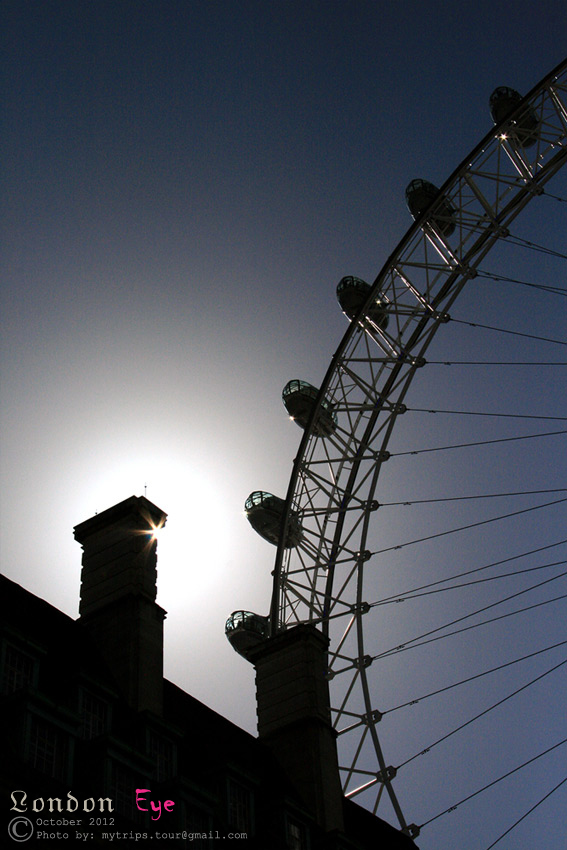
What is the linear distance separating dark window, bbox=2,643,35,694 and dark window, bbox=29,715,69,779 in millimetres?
872

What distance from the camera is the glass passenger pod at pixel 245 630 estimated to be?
119 ft

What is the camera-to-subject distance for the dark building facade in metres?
16.9

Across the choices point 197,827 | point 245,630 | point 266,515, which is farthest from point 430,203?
point 197,827

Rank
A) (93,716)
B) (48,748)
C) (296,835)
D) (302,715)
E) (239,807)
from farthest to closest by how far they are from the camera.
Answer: (302,715) → (296,835) → (239,807) → (93,716) → (48,748)

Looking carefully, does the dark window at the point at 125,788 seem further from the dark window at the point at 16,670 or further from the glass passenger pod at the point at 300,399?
the glass passenger pod at the point at 300,399

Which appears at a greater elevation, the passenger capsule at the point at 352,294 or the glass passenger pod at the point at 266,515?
the passenger capsule at the point at 352,294

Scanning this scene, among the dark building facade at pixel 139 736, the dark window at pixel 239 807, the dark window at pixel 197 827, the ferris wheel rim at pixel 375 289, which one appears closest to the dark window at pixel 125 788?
the dark building facade at pixel 139 736

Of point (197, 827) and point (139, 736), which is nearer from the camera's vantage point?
point (197, 827)

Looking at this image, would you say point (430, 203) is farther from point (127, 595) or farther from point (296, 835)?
point (296, 835)

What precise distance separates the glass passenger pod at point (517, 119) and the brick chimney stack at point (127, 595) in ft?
58.1

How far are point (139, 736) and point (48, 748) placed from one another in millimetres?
3004

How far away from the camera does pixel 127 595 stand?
22.6m

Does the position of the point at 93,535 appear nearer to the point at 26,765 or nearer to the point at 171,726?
the point at 171,726

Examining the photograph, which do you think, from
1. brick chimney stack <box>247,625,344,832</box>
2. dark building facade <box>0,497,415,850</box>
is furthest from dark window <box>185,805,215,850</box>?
brick chimney stack <box>247,625,344,832</box>
